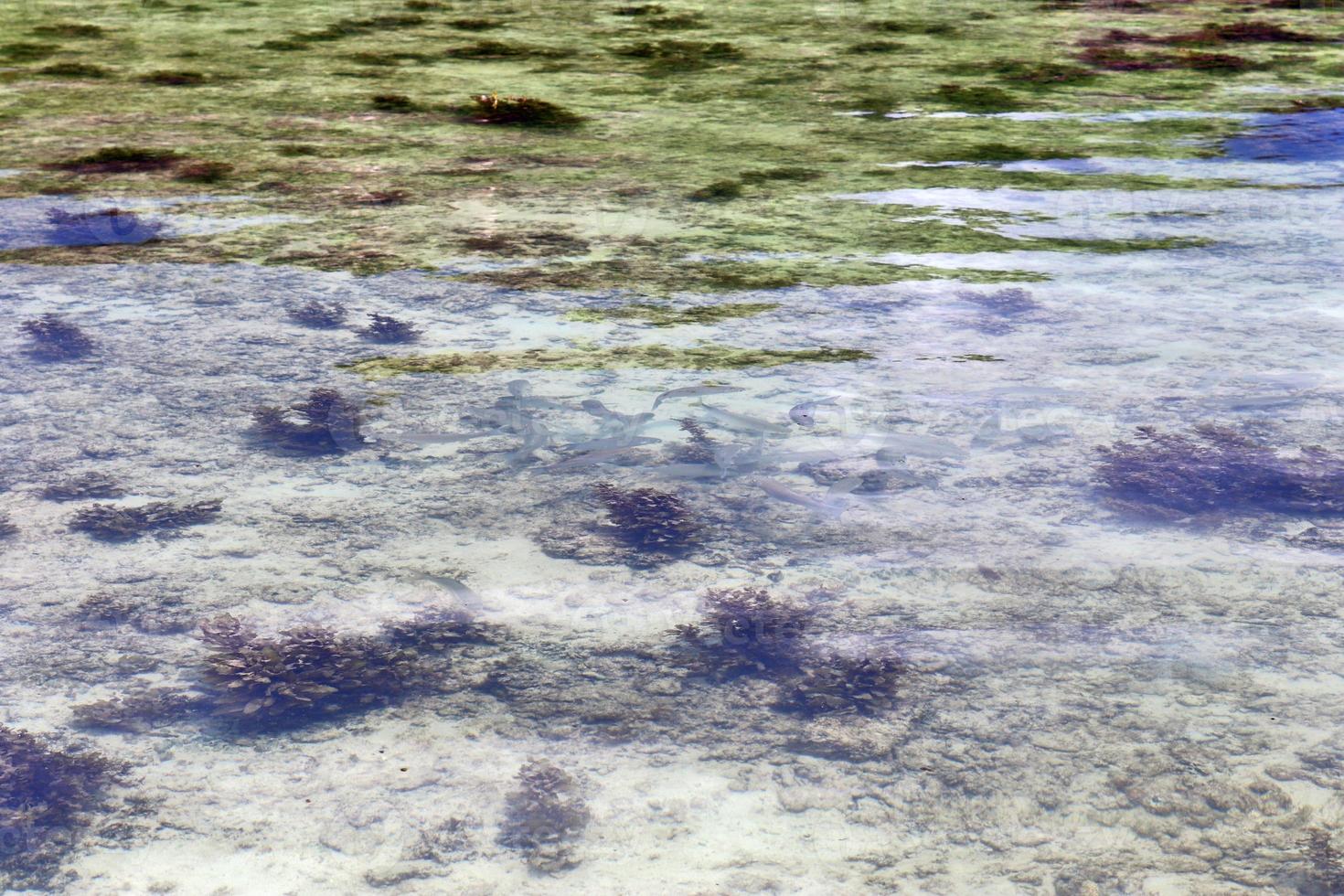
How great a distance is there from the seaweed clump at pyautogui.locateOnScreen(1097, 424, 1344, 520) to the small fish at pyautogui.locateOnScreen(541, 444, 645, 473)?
1.14 metres

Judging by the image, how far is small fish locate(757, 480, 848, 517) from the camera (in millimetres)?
3271

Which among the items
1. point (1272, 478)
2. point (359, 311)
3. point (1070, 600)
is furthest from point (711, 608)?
point (359, 311)

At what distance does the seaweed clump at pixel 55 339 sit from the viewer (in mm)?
4094

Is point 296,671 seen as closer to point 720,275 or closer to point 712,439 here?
point 712,439

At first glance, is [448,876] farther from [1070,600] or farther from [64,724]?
[1070,600]

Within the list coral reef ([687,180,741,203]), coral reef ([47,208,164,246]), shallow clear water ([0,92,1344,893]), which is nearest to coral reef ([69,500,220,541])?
shallow clear water ([0,92,1344,893])

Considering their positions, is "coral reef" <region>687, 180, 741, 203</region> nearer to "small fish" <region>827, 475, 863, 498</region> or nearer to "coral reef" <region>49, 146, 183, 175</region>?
"coral reef" <region>49, 146, 183, 175</region>

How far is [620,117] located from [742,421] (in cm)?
359

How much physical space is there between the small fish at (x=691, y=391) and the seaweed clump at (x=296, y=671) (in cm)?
130

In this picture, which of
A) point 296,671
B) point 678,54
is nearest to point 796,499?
point 296,671

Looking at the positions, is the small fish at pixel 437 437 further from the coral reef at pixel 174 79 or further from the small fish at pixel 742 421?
the coral reef at pixel 174 79

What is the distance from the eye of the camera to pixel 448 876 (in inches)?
85.6

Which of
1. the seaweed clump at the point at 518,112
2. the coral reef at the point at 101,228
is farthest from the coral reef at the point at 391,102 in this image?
the coral reef at the point at 101,228

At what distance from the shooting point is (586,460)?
349 centimetres
